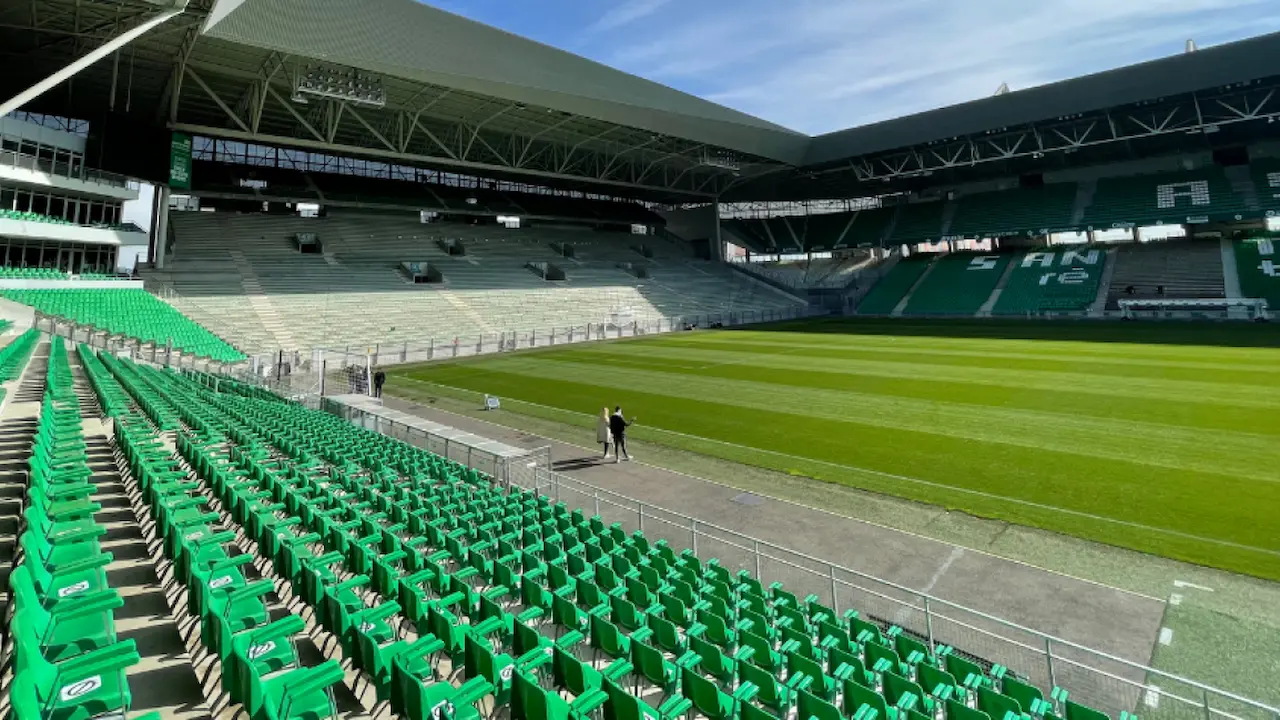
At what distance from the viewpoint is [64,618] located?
398cm

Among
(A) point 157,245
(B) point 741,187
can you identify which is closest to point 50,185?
(A) point 157,245

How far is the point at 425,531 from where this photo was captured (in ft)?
25.3

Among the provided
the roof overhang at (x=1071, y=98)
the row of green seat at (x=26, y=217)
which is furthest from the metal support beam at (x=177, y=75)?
the roof overhang at (x=1071, y=98)

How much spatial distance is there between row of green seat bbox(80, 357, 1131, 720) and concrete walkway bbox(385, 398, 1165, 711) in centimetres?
78

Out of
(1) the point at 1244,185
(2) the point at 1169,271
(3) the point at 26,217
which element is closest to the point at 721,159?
(2) the point at 1169,271

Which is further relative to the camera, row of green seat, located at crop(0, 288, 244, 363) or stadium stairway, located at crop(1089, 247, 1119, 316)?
stadium stairway, located at crop(1089, 247, 1119, 316)

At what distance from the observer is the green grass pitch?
10.4 metres

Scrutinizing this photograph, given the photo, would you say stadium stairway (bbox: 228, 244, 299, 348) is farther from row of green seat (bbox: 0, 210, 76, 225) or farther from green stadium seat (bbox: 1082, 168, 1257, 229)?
green stadium seat (bbox: 1082, 168, 1257, 229)

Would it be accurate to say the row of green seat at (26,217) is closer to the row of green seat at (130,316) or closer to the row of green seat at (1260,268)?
the row of green seat at (130,316)

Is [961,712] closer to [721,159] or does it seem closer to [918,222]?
[721,159]

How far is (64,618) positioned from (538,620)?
143 inches

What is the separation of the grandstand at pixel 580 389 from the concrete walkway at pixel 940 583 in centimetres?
7

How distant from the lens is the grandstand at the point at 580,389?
16.3 ft

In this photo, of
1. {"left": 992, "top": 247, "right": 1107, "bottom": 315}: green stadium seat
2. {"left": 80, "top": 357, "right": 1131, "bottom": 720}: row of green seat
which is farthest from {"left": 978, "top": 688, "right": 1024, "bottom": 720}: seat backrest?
{"left": 992, "top": 247, "right": 1107, "bottom": 315}: green stadium seat
